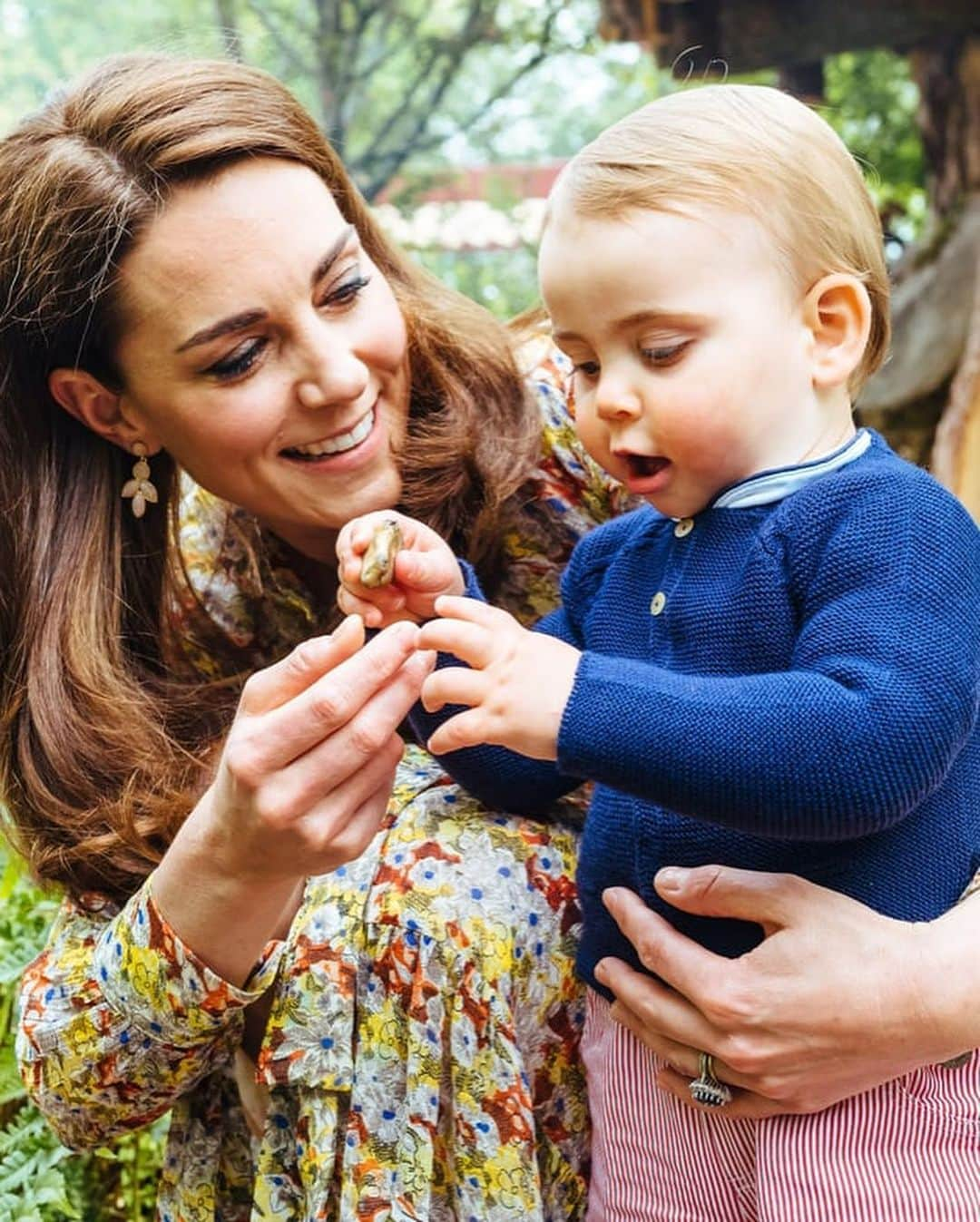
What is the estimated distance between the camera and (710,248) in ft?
4.26

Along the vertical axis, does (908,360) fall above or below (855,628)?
below

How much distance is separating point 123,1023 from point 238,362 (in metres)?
0.78

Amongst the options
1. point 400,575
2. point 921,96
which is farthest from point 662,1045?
point 921,96

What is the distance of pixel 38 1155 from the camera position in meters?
2.00

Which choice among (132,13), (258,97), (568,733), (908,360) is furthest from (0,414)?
(132,13)

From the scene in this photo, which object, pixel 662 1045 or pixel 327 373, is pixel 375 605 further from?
pixel 662 1045

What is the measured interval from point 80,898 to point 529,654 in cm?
90

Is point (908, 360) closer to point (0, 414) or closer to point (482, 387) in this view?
point (482, 387)

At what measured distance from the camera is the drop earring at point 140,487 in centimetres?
201

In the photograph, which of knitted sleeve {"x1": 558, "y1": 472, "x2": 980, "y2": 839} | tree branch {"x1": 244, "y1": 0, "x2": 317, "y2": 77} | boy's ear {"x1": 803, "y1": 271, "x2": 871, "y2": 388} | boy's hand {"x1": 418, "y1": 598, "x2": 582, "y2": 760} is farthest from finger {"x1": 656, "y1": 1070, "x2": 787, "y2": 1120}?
tree branch {"x1": 244, "y1": 0, "x2": 317, "y2": 77}

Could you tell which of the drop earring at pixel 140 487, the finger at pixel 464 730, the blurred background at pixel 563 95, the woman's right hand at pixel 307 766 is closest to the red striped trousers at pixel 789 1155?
the woman's right hand at pixel 307 766

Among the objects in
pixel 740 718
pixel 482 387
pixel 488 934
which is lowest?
pixel 488 934

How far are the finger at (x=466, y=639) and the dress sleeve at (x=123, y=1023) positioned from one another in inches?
23.0

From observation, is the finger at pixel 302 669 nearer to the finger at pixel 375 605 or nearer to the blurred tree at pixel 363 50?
the finger at pixel 375 605
